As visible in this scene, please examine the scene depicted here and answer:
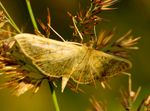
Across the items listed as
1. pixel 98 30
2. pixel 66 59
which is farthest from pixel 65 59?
pixel 98 30

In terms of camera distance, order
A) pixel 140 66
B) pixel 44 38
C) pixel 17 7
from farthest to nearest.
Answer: pixel 17 7
pixel 140 66
pixel 44 38

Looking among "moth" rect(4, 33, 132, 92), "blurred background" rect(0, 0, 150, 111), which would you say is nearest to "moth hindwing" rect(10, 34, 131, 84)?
"moth" rect(4, 33, 132, 92)

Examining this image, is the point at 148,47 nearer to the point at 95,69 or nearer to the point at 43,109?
the point at 43,109

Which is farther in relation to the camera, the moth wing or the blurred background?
the blurred background

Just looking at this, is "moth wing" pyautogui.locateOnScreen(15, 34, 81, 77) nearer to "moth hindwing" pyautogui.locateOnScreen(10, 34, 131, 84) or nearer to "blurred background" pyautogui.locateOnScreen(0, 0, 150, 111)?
"moth hindwing" pyautogui.locateOnScreen(10, 34, 131, 84)

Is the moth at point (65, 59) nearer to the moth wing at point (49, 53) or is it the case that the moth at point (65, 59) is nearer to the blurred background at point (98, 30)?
the moth wing at point (49, 53)

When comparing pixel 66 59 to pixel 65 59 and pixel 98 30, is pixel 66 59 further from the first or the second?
pixel 98 30

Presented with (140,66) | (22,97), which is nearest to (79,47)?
(22,97)
